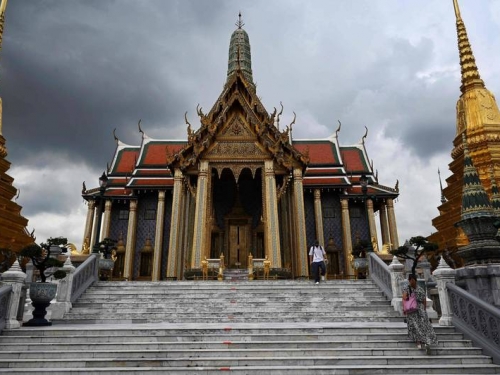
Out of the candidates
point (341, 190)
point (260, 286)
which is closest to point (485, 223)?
point (260, 286)

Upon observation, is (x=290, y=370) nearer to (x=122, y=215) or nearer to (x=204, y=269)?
(x=204, y=269)

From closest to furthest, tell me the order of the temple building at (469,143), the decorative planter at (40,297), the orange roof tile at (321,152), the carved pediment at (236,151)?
the decorative planter at (40,297), the carved pediment at (236,151), the temple building at (469,143), the orange roof tile at (321,152)

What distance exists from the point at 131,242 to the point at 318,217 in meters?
9.40

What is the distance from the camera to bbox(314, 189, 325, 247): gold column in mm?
19344

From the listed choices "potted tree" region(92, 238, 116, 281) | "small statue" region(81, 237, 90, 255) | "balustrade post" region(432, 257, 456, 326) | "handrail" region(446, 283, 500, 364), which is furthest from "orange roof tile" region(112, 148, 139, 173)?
"handrail" region(446, 283, 500, 364)

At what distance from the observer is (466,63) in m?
22.4

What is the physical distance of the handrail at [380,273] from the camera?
30.6 feet

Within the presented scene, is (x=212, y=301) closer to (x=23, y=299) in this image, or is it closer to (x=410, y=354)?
(x=23, y=299)

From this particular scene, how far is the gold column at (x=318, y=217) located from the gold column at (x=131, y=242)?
9194mm

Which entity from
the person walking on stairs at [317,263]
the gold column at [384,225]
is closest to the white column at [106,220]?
the person walking on stairs at [317,263]

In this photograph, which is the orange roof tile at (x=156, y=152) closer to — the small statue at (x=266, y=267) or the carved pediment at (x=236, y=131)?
the carved pediment at (x=236, y=131)

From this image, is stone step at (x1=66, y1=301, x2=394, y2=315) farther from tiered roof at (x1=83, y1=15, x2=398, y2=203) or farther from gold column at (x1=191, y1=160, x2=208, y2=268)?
tiered roof at (x1=83, y1=15, x2=398, y2=203)

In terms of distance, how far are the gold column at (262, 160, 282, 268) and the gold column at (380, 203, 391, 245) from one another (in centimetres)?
825

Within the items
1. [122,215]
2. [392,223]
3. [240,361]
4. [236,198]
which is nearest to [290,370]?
[240,361]
